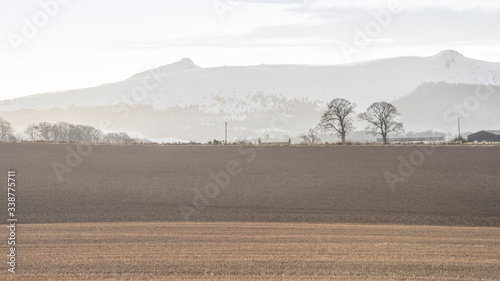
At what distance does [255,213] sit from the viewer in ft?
99.3

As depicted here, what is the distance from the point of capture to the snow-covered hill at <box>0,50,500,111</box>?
13625cm

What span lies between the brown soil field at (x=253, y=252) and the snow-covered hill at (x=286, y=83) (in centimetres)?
10759

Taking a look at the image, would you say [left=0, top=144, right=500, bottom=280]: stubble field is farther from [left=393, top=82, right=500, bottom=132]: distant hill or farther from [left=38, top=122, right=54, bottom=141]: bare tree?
[left=393, top=82, right=500, bottom=132]: distant hill

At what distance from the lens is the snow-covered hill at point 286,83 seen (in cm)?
13625

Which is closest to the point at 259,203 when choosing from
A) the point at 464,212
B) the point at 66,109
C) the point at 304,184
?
the point at 304,184

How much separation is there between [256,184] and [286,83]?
4215 inches

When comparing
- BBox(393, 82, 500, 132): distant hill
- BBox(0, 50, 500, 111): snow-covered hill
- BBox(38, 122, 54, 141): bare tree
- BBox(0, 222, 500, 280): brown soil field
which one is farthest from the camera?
BBox(0, 50, 500, 111): snow-covered hill

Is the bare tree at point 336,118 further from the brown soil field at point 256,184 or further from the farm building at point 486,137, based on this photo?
the farm building at point 486,137

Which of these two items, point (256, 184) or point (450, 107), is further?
point (450, 107)

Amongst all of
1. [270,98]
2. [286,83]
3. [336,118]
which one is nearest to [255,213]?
[336,118]

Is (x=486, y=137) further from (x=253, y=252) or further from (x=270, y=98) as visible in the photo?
(x=253, y=252)

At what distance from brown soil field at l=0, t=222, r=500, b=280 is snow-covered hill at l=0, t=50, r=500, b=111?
107589mm

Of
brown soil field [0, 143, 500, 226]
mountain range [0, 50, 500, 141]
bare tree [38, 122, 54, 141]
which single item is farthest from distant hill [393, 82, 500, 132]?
brown soil field [0, 143, 500, 226]

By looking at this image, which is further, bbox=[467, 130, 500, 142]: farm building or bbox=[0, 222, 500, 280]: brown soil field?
bbox=[467, 130, 500, 142]: farm building
